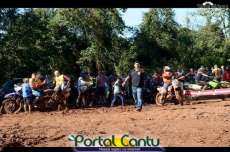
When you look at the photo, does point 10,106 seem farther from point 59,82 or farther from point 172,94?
point 172,94

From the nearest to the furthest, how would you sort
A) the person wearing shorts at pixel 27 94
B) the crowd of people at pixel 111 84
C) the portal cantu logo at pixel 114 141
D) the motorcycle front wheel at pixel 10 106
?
the portal cantu logo at pixel 114 141 → the crowd of people at pixel 111 84 → the person wearing shorts at pixel 27 94 → the motorcycle front wheel at pixel 10 106

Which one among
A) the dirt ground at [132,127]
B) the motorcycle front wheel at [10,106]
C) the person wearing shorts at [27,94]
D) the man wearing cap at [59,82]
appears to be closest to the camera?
the dirt ground at [132,127]

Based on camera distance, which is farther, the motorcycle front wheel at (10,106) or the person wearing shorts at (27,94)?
the motorcycle front wheel at (10,106)

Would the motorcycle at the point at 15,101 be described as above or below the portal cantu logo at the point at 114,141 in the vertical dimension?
above

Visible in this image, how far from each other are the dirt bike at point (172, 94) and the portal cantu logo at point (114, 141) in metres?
7.79

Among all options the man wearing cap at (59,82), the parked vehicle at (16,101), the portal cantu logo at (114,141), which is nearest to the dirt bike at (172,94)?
the man wearing cap at (59,82)

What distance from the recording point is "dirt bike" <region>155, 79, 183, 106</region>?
59.4 feet

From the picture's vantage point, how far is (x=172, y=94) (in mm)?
18578

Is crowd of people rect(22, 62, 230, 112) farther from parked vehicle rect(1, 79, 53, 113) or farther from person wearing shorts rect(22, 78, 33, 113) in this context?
parked vehicle rect(1, 79, 53, 113)

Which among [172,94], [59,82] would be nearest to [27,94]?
[59,82]

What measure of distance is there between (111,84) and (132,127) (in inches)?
357

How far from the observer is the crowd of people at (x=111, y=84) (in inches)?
634

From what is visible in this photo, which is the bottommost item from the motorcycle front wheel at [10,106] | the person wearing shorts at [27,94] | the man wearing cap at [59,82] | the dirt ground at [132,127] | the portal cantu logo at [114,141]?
the portal cantu logo at [114,141]

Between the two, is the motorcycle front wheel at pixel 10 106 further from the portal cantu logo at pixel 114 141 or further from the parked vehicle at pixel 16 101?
the portal cantu logo at pixel 114 141
